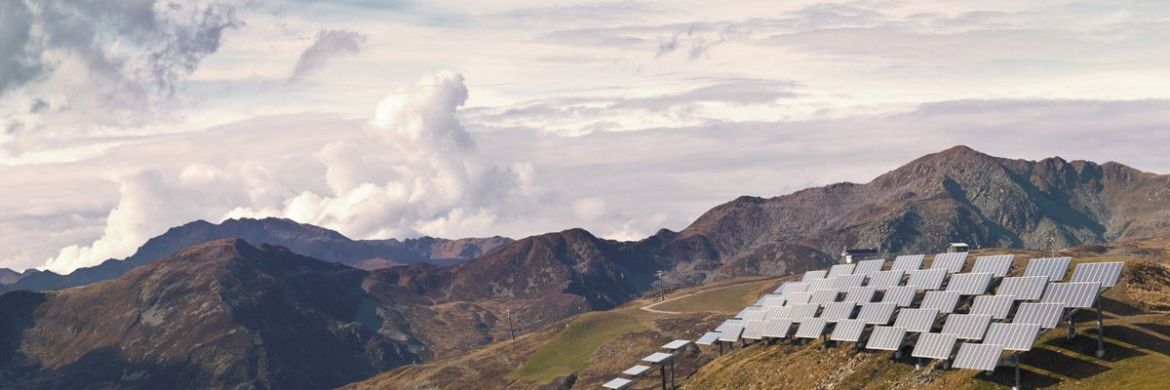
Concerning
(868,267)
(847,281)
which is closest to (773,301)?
A: (847,281)

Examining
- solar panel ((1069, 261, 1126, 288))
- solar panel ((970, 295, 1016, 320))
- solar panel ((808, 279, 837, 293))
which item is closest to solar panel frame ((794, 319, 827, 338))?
solar panel ((808, 279, 837, 293))

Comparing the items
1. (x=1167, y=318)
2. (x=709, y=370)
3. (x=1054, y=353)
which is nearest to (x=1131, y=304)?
(x=1167, y=318)

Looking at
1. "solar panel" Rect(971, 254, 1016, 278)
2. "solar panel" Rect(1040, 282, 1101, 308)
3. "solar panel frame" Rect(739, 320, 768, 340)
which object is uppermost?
"solar panel" Rect(971, 254, 1016, 278)

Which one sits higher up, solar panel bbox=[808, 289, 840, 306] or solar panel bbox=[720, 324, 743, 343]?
solar panel bbox=[808, 289, 840, 306]

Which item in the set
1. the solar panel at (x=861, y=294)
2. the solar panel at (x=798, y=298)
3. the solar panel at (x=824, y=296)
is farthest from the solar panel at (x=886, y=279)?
the solar panel at (x=798, y=298)

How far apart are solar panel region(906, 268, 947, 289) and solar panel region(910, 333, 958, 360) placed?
55.6ft

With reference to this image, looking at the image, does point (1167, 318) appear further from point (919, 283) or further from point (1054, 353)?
point (919, 283)

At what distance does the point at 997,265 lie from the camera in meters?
131

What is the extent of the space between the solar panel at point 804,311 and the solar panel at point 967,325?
105 ft

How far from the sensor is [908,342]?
4998 inches

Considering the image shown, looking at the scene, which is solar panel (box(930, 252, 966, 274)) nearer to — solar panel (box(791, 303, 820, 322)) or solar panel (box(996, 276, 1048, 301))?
solar panel (box(996, 276, 1048, 301))

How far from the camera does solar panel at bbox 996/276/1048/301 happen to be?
385ft

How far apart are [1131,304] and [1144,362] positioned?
3352 cm

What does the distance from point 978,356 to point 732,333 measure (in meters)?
59.8
